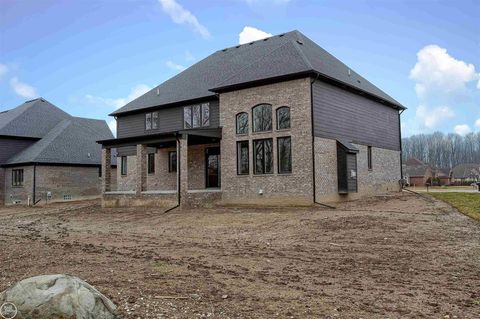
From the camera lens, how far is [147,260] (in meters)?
9.30

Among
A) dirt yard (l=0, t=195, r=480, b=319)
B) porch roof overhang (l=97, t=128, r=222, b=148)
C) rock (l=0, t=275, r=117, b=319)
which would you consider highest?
porch roof overhang (l=97, t=128, r=222, b=148)

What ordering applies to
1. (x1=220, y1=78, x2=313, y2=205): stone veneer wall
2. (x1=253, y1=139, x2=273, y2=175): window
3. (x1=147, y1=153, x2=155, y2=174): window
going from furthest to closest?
1. (x1=147, y1=153, x2=155, y2=174): window
2. (x1=253, y1=139, x2=273, y2=175): window
3. (x1=220, y1=78, x2=313, y2=205): stone veneer wall

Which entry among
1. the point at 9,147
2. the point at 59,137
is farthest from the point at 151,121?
the point at 9,147

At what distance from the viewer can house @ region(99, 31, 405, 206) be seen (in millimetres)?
20922

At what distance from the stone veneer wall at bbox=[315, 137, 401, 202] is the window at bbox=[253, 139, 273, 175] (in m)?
2.40

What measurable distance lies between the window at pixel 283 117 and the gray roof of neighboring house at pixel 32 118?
26.0m

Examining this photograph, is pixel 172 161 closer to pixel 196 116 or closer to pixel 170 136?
pixel 196 116

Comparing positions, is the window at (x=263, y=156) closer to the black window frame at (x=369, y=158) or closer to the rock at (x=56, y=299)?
the black window frame at (x=369, y=158)

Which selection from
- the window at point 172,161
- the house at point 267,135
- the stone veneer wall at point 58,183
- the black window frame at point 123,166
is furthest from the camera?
the stone veneer wall at point 58,183

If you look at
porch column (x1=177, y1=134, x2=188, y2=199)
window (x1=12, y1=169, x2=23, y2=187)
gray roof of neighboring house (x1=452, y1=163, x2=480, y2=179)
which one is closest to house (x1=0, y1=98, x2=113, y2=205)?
window (x1=12, y1=169, x2=23, y2=187)

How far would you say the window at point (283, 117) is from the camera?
21.3 meters

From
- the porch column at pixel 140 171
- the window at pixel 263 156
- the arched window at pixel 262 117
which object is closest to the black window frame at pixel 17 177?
the porch column at pixel 140 171

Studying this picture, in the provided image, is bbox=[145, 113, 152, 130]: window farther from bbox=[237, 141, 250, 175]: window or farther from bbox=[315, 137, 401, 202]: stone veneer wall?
bbox=[315, 137, 401, 202]: stone veneer wall

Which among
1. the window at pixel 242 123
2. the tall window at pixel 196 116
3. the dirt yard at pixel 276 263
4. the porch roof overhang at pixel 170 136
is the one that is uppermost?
the tall window at pixel 196 116
